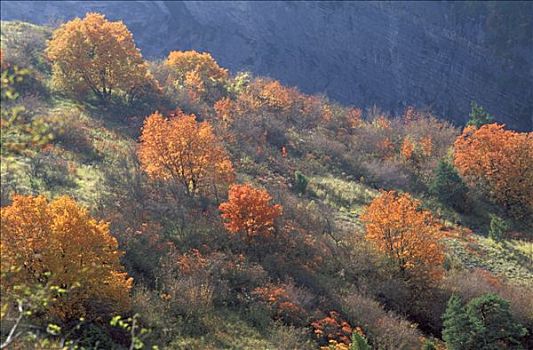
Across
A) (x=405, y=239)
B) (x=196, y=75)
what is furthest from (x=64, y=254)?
(x=196, y=75)

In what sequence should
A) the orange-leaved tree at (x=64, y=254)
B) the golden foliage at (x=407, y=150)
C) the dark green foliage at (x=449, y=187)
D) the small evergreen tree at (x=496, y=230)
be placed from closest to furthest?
the orange-leaved tree at (x=64, y=254)
the small evergreen tree at (x=496, y=230)
the dark green foliage at (x=449, y=187)
the golden foliage at (x=407, y=150)

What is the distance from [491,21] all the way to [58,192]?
3871 inches

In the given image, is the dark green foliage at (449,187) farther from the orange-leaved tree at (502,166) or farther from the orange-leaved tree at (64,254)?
the orange-leaved tree at (64,254)

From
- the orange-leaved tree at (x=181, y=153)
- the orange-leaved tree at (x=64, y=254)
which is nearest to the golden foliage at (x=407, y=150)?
the orange-leaved tree at (x=181, y=153)

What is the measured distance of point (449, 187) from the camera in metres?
45.8

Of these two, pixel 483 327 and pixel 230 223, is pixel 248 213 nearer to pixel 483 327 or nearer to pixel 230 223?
pixel 230 223

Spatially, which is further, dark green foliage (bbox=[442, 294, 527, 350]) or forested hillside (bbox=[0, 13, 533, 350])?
dark green foliage (bbox=[442, 294, 527, 350])

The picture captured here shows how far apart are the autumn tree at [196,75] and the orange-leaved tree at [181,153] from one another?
25602 mm

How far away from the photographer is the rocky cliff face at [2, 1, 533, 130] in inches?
3976

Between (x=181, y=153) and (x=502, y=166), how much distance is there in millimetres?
29201

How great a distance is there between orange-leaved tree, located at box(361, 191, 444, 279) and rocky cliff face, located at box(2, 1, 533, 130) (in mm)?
77528

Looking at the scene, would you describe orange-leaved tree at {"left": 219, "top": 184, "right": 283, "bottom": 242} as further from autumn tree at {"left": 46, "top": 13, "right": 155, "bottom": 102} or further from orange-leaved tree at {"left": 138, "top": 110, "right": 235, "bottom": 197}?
autumn tree at {"left": 46, "top": 13, "right": 155, "bottom": 102}

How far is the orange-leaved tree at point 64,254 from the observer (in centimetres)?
1797

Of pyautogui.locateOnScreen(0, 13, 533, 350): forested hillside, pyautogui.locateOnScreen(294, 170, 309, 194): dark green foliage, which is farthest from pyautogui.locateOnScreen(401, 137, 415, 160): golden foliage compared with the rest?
pyautogui.locateOnScreen(294, 170, 309, 194): dark green foliage
